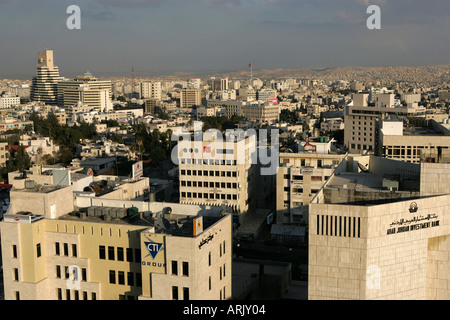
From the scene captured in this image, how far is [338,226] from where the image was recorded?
41.2 feet

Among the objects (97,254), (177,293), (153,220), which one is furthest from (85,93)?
(177,293)

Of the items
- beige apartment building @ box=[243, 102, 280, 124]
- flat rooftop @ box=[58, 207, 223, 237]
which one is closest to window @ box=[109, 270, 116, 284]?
flat rooftop @ box=[58, 207, 223, 237]

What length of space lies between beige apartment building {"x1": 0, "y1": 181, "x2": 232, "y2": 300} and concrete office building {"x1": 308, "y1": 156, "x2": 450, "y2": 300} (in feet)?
8.24

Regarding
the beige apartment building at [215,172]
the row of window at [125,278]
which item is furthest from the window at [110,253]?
the beige apartment building at [215,172]

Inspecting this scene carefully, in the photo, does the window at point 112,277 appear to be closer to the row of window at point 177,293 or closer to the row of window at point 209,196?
the row of window at point 177,293

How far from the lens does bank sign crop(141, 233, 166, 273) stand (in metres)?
11.9

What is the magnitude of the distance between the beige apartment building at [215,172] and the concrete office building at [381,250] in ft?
52.3

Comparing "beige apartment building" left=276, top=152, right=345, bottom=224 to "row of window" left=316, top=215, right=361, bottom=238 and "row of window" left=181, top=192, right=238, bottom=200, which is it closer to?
"row of window" left=181, top=192, right=238, bottom=200

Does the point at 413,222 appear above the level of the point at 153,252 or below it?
above

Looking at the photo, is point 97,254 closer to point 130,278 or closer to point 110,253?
point 110,253

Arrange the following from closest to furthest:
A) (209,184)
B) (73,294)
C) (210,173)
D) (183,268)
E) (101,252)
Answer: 1. (183,268)
2. (101,252)
3. (73,294)
4. (210,173)
5. (209,184)

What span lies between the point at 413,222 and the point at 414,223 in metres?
0.05

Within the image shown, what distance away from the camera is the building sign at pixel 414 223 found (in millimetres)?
12500
